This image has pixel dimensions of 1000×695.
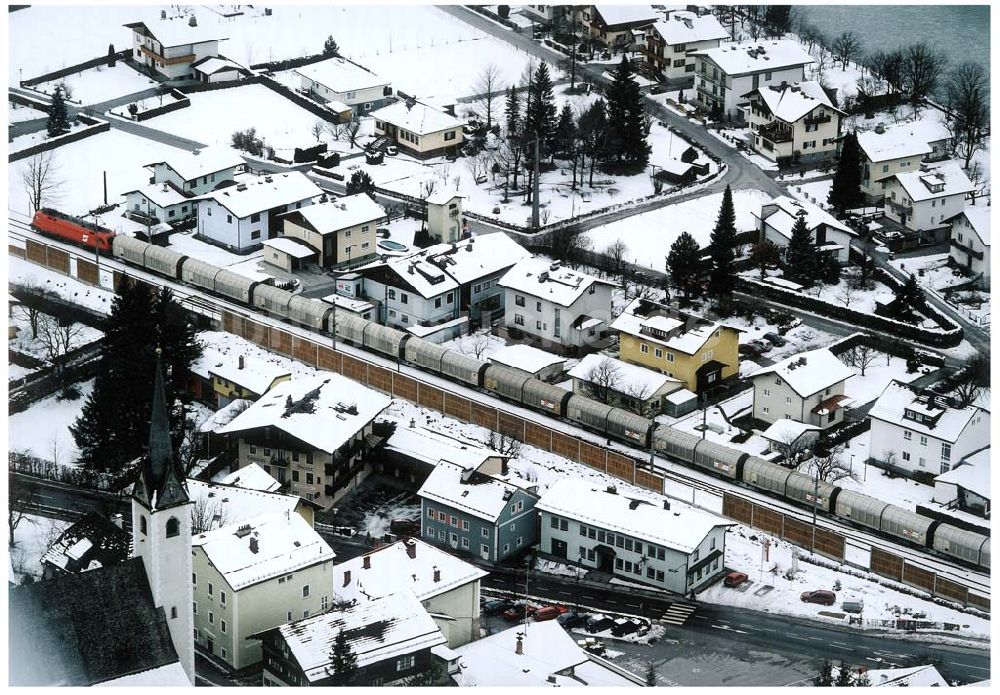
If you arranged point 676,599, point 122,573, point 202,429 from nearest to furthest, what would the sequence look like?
point 122,573 → point 676,599 → point 202,429

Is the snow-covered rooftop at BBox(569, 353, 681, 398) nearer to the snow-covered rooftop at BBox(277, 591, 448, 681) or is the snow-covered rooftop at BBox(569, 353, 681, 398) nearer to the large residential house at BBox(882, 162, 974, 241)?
the snow-covered rooftop at BBox(277, 591, 448, 681)

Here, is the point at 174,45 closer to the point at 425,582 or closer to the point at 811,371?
the point at 811,371

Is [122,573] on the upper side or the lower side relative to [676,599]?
upper

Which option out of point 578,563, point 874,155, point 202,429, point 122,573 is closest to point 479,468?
point 578,563

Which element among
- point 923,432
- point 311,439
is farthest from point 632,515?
point 923,432

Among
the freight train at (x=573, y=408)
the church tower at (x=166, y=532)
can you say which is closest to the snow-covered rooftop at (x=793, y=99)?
the freight train at (x=573, y=408)

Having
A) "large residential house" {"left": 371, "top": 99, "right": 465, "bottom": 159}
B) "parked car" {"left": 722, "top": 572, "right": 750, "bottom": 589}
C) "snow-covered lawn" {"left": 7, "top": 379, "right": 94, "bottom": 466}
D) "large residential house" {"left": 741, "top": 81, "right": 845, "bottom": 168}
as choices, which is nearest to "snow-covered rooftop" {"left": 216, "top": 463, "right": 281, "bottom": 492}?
"snow-covered lawn" {"left": 7, "top": 379, "right": 94, "bottom": 466}

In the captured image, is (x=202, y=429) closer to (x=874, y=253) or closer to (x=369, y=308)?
(x=369, y=308)
